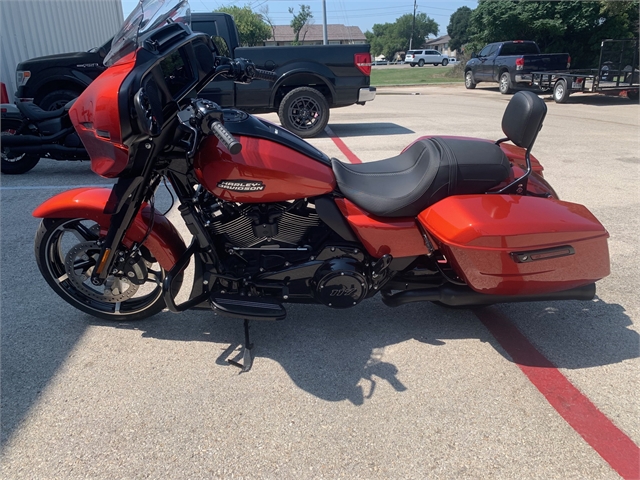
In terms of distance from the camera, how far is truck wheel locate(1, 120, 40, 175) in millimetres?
6713

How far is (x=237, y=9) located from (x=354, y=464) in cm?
6918

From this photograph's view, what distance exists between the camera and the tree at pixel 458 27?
234 ft

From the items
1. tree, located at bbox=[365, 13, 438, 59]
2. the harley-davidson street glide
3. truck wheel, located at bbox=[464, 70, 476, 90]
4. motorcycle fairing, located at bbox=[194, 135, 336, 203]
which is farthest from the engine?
tree, located at bbox=[365, 13, 438, 59]

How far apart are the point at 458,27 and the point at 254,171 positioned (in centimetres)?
8381

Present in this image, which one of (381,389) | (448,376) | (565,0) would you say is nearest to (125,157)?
(381,389)

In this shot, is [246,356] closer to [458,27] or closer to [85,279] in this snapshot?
[85,279]

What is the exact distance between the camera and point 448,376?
2.74 metres

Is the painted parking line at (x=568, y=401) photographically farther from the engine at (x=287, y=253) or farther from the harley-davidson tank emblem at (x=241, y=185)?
the harley-davidson tank emblem at (x=241, y=185)

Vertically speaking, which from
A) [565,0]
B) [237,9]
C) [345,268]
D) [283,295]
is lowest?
[283,295]

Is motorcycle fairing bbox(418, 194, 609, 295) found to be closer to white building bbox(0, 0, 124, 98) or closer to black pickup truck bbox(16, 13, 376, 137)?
black pickup truck bbox(16, 13, 376, 137)

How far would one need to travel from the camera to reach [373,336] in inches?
122

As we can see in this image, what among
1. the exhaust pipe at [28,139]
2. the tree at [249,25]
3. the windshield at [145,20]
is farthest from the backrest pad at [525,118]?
the tree at [249,25]

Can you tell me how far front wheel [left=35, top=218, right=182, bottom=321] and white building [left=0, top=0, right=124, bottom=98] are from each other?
8626 millimetres

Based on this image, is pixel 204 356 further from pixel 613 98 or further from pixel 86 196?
pixel 613 98
